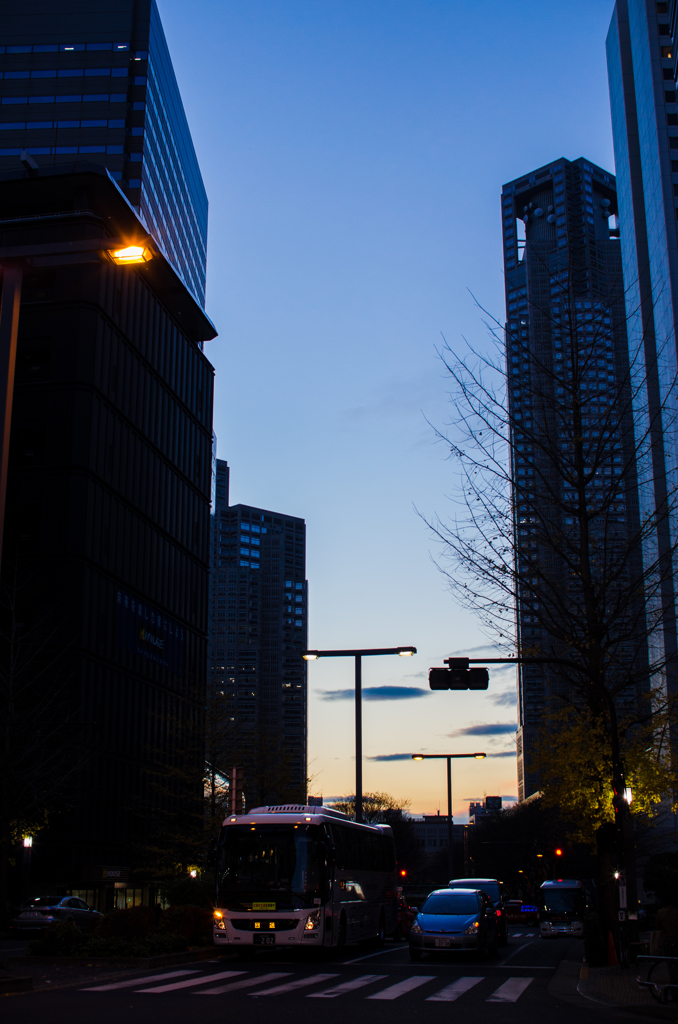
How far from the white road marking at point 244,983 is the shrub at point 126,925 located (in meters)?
3.97


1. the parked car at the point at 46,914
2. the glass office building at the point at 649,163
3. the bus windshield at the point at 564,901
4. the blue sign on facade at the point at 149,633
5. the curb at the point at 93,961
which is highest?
the glass office building at the point at 649,163

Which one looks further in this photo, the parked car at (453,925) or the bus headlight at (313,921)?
the parked car at (453,925)

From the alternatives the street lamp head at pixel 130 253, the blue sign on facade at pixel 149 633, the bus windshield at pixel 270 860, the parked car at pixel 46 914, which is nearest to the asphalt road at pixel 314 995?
the bus windshield at pixel 270 860

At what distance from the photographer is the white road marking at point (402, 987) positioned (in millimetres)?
14797

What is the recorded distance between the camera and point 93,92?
10238cm

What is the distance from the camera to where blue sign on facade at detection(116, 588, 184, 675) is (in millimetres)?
57156

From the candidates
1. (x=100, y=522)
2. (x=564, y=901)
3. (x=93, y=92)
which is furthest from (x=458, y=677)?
(x=93, y=92)

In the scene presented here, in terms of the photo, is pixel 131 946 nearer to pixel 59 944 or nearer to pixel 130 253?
pixel 59 944

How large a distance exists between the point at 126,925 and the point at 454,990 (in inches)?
326

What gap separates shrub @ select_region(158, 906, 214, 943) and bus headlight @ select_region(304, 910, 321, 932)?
12.8 feet

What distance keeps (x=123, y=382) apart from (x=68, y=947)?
43.4m

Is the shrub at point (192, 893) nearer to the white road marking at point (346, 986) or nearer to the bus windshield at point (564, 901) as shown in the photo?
the white road marking at point (346, 986)

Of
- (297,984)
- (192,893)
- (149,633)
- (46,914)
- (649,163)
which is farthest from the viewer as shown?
(649,163)

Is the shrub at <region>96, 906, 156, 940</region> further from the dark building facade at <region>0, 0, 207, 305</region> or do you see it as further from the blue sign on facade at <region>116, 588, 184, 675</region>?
the dark building facade at <region>0, 0, 207, 305</region>
